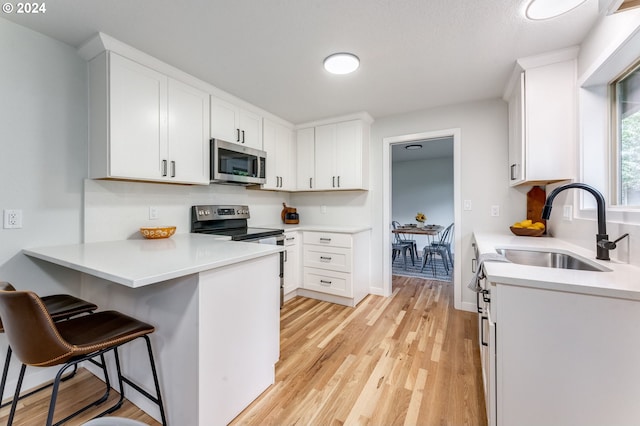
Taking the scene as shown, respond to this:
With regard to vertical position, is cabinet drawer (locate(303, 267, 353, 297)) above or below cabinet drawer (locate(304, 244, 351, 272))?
below

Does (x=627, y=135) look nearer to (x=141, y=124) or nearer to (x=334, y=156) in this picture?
(x=334, y=156)

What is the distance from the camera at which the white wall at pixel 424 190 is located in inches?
258

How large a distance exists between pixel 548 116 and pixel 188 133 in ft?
9.64

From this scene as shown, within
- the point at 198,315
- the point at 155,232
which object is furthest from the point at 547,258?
the point at 155,232

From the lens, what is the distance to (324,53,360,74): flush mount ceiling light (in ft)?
6.61

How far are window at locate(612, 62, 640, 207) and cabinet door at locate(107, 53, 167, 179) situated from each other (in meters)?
3.12

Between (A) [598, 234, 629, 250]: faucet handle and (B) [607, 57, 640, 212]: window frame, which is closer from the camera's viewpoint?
(A) [598, 234, 629, 250]: faucet handle

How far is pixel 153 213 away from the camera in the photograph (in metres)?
2.35

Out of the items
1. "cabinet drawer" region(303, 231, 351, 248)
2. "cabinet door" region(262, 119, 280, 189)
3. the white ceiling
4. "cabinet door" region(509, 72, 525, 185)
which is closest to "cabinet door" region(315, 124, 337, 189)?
"cabinet door" region(262, 119, 280, 189)

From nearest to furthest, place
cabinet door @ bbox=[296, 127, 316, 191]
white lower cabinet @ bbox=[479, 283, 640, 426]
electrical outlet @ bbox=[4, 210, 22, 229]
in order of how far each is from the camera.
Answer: white lower cabinet @ bbox=[479, 283, 640, 426]
electrical outlet @ bbox=[4, 210, 22, 229]
cabinet door @ bbox=[296, 127, 316, 191]

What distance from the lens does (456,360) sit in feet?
6.46

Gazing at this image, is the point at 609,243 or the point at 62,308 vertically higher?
the point at 609,243

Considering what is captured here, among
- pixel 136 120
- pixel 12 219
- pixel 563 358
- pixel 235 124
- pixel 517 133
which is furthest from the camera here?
pixel 235 124

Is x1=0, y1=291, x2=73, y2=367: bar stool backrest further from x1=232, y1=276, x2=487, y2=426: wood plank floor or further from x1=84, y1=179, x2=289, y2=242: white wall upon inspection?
x1=84, y1=179, x2=289, y2=242: white wall
